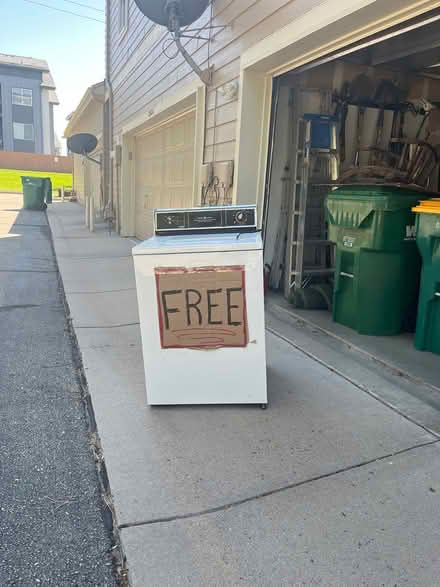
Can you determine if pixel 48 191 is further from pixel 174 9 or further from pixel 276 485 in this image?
pixel 276 485

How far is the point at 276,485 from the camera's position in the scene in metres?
2.13

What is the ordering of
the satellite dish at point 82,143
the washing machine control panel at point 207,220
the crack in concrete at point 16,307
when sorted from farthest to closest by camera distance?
the satellite dish at point 82,143 → the crack in concrete at point 16,307 → the washing machine control panel at point 207,220

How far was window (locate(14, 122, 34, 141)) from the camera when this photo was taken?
43025 millimetres

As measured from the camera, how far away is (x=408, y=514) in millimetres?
1948

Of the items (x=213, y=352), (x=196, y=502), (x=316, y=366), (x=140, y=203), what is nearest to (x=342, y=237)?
(x=316, y=366)

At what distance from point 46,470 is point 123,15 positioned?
1063 cm

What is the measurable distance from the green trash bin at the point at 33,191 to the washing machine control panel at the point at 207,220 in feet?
53.8

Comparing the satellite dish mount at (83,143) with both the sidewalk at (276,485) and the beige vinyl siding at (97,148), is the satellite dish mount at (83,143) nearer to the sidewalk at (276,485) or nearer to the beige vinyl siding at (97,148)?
the beige vinyl siding at (97,148)

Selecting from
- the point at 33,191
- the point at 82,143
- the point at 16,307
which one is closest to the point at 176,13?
the point at 16,307

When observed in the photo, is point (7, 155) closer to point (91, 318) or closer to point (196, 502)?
point (91, 318)

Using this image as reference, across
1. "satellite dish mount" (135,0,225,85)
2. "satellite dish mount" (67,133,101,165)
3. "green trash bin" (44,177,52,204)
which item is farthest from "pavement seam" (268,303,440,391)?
"green trash bin" (44,177,52,204)

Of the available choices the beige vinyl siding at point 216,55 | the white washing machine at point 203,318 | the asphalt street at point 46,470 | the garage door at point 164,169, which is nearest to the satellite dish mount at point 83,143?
the garage door at point 164,169

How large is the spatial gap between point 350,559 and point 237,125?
4079 millimetres

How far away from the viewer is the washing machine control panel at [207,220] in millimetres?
3043
